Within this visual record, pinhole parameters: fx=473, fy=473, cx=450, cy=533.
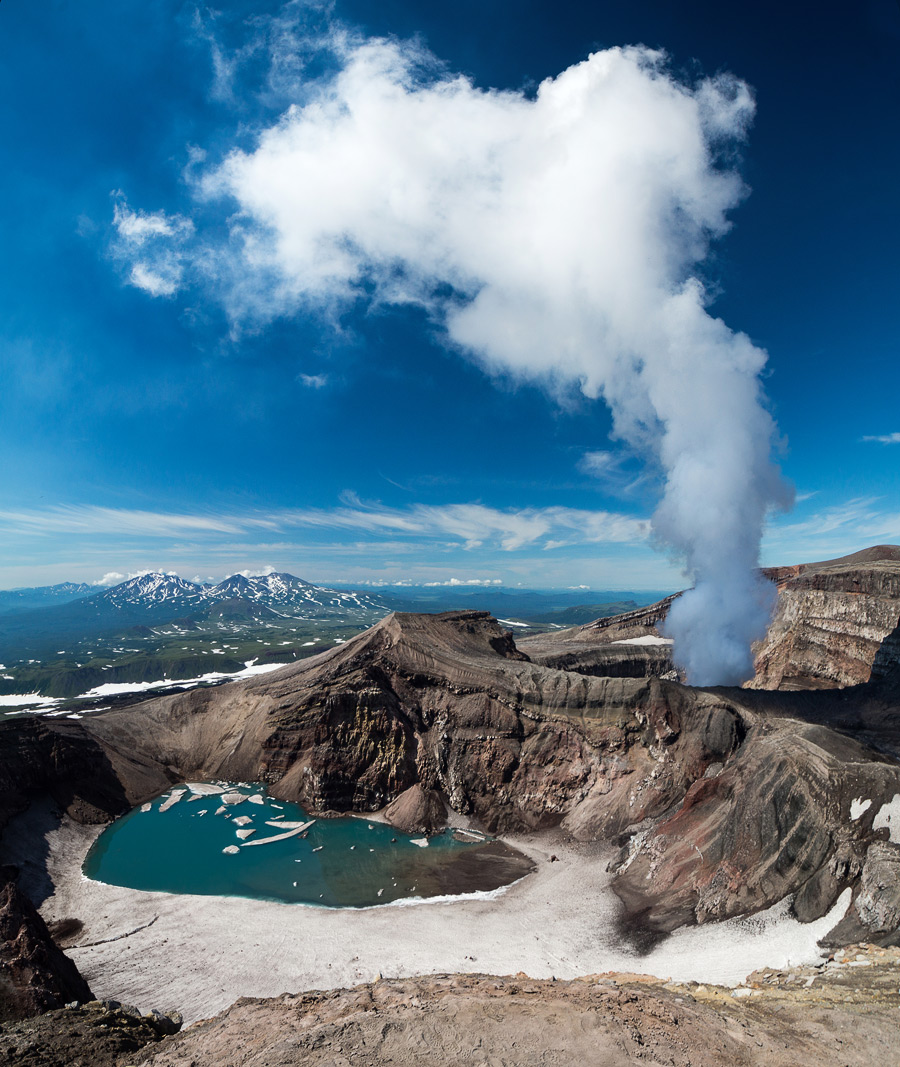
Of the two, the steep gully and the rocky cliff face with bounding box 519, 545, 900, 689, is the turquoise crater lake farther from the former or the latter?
the rocky cliff face with bounding box 519, 545, 900, 689

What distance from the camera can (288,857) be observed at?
38188mm

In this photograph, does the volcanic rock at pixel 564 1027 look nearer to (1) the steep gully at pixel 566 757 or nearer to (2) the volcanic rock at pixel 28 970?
(2) the volcanic rock at pixel 28 970

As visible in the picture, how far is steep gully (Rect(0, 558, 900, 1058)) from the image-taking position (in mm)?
22391

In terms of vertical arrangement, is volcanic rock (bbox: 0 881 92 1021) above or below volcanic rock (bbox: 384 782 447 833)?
above

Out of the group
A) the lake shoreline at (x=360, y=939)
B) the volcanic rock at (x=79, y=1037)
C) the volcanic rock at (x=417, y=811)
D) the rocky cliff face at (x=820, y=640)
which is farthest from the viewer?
the rocky cliff face at (x=820, y=640)

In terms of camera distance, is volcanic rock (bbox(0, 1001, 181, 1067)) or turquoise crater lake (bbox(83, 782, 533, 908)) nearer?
volcanic rock (bbox(0, 1001, 181, 1067))

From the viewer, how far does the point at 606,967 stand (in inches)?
905

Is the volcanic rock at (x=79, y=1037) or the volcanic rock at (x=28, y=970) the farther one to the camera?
the volcanic rock at (x=28, y=970)

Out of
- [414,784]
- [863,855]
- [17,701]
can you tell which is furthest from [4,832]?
[17,701]

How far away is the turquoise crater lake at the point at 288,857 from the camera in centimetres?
3369

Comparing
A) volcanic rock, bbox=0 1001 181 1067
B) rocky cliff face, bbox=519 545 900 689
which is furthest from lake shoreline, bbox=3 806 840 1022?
rocky cliff face, bbox=519 545 900 689

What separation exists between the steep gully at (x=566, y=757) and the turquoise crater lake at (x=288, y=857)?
2903 mm

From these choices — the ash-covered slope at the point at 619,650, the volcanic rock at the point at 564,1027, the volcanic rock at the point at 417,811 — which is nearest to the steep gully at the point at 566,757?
the volcanic rock at the point at 417,811

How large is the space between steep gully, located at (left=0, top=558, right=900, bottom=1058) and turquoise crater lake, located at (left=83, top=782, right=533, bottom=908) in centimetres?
290
